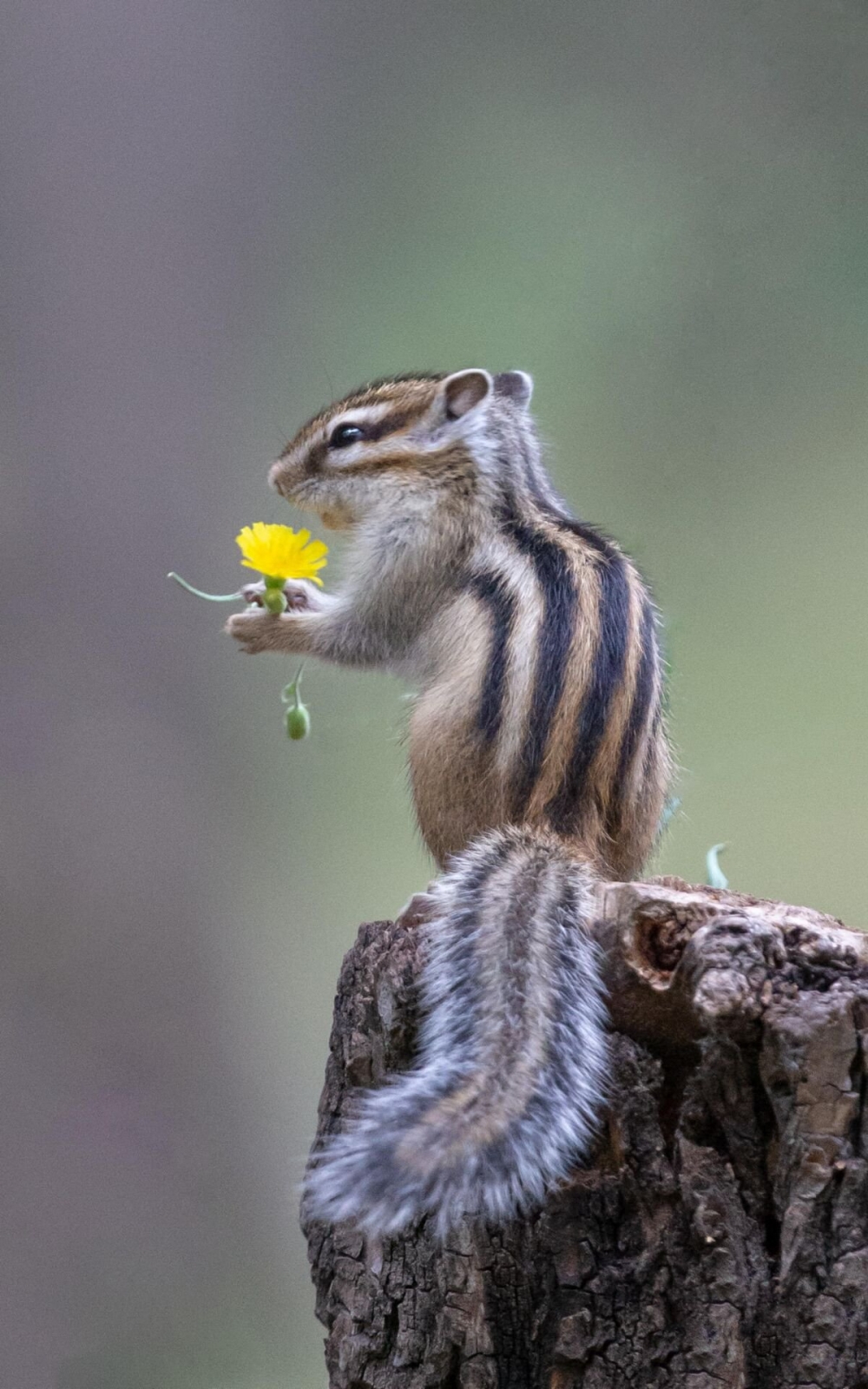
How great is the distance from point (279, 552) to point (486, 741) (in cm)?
54

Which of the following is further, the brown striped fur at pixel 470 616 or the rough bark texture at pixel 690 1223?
the brown striped fur at pixel 470 616

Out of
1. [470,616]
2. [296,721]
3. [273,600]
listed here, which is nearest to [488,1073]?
[470,616]

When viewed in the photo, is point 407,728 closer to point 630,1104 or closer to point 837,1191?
point 630,1104

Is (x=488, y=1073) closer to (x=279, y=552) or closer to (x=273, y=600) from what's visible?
(x=279, y=552)

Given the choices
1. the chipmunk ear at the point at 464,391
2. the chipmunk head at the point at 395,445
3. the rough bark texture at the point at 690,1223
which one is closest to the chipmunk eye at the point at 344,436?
the chipmunk head at the point at 395,445

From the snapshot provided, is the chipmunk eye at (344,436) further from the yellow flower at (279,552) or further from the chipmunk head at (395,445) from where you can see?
the yellow flower at (279,552)

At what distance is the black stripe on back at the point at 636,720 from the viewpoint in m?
2.10

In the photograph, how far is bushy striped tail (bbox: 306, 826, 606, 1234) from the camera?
1.39 metres

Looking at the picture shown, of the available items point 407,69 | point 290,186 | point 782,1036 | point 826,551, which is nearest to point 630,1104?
point 782,1036

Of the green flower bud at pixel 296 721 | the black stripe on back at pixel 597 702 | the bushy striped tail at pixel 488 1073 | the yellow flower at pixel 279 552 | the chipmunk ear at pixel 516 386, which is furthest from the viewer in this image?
the chipmunk ear at pixel 516 386

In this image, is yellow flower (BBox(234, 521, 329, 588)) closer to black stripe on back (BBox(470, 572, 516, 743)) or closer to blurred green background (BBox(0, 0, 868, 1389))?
black stripe on back (BBox(470, 572, 516, 743))

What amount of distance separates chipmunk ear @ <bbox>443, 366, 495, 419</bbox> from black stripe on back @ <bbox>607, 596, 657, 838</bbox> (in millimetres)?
621

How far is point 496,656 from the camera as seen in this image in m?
2.12

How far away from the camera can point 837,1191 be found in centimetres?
145
